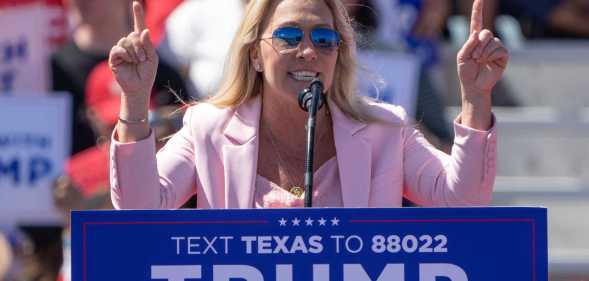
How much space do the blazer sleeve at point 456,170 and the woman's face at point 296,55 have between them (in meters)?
0.31

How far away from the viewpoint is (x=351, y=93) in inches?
171

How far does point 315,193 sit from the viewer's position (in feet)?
13.6

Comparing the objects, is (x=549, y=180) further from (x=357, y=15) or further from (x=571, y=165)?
(x=357, y=15)

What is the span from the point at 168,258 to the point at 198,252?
0.22 ft

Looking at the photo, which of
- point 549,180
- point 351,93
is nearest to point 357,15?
point 549,180

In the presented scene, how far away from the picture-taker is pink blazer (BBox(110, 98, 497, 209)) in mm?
3998

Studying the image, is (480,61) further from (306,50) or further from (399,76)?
(399,76)

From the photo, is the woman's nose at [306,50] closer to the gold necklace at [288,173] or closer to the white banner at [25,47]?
the gold necklace at [288,173]

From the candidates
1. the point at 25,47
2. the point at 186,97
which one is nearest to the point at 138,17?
the point at 186,97

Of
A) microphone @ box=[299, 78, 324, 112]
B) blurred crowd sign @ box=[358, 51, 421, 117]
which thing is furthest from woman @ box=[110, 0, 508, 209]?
blurred crowd sign @ box=[358, 51, 421, 117]

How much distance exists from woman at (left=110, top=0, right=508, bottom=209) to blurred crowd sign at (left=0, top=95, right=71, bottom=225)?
3.39m

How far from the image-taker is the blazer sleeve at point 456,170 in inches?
157

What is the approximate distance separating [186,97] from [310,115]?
3.42m

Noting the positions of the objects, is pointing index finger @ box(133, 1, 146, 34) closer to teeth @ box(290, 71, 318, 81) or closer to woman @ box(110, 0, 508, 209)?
woman @ box(110, 0, 508, 209)
